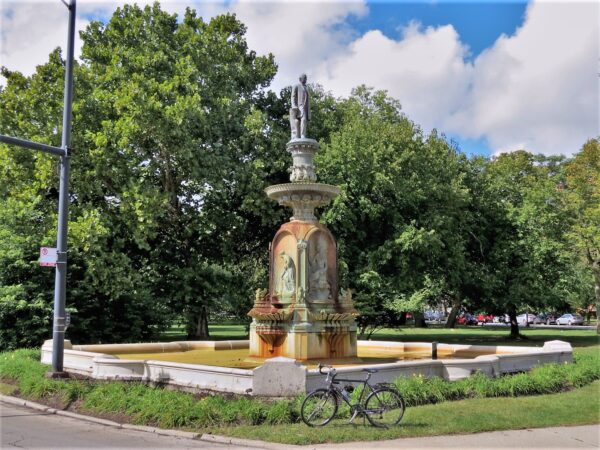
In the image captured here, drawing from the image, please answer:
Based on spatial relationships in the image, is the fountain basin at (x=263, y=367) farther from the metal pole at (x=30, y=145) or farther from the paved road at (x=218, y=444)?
the metal pole at (x=30, y=145)

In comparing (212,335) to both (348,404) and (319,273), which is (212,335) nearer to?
(319,273)

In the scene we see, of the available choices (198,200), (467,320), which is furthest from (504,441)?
(467,320)

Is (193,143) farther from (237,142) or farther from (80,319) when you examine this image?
(80,319)

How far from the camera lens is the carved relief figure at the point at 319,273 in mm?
15867

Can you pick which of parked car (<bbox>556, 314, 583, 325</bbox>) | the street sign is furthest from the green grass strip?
parked car (<bbox>556, 314, 583, 325</bbox>)

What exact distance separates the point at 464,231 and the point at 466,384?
22639mm

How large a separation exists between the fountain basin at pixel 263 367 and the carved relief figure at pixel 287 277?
6.44ft

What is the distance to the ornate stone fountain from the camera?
15.2 metres

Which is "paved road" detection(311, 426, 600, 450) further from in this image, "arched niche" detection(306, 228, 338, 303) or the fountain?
"arched niche" detection(306, 228, 338, 303)

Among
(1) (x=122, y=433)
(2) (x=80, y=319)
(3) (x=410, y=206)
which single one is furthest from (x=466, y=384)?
(3) (x=410, y=206)

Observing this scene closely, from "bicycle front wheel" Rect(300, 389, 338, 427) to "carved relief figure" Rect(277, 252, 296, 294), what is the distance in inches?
233

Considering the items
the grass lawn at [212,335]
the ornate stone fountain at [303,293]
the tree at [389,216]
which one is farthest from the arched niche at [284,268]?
the grass lawn at [212,335]

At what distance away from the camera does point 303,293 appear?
15.4 meters

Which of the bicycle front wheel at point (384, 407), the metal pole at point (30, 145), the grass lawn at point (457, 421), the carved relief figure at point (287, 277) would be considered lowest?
the grass lawn at point (457, 421)
